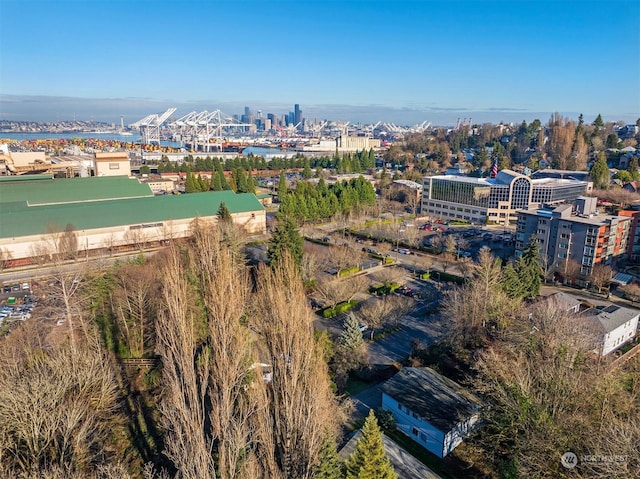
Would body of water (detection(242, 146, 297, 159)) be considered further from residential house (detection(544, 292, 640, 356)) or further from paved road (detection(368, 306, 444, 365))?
residential house (detection(544, 292, 640, 356))

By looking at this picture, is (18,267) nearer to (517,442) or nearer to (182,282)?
(182,282)

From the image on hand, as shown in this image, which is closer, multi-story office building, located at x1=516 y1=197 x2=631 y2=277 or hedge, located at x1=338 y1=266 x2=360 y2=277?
multi-story office building, located at x1=516 y1=197 x2=631 y2=277

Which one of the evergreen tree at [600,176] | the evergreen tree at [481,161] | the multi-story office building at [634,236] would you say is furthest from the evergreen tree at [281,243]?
the evergreen tree at [481,161]

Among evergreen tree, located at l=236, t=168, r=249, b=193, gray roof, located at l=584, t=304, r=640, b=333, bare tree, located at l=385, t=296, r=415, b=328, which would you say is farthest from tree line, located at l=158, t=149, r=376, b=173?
gray roof, located at l=584, t=304, r=640, b=333

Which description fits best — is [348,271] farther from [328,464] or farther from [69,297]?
[328,464]

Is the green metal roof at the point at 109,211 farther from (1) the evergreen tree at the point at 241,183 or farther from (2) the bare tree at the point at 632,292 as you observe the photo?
(2) the bare tree at the point at 632,292
